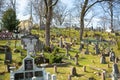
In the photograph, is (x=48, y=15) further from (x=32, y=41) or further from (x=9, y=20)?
(x=9, y=20)

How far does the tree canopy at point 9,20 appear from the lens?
146 feet

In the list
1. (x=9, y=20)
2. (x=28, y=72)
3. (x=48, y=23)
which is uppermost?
(x=9, y=20)

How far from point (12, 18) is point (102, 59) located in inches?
1071

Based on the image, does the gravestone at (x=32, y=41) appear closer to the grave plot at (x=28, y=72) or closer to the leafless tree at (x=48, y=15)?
the leafless tree at (x=48, y=15)

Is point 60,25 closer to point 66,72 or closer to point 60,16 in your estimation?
point 60,16

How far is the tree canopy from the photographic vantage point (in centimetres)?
4450

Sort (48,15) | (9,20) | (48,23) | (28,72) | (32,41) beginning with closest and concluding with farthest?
(28,72) → (32,41) → (48,23) → (48,15) → (9,20)

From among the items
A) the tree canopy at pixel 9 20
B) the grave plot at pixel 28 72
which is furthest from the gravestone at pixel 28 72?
the tree canopy at pixel 9 20

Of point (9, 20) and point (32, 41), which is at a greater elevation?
point (9, 20)

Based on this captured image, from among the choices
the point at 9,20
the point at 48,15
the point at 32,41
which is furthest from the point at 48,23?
the point at 9,20

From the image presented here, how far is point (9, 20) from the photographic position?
44.4 metres

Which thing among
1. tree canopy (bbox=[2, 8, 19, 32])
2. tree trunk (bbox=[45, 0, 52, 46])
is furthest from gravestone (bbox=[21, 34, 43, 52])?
tree canopy (bbox=[2, 8, 19, 32])

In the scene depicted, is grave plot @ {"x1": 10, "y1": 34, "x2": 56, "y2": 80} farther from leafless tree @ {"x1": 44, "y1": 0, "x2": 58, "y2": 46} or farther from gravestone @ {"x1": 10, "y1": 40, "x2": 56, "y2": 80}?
leafless tree @ {"x1": 44, "y1": 0, "x2": 58, "y2": 46}

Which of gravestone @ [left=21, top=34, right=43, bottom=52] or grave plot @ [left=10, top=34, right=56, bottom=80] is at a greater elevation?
gravestone @ [left=21, top=34, right=43, bottom=52]
